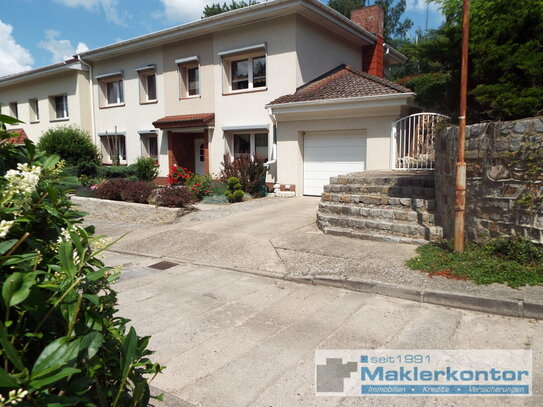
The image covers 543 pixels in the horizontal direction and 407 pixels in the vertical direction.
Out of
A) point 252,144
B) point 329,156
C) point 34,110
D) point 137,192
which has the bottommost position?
point 137,192

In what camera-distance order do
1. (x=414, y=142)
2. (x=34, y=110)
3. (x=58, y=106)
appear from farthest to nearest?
(x=34, y=110) → (x=58, y=106) → (x=414, y=142)

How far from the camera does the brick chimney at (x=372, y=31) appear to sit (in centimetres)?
1651

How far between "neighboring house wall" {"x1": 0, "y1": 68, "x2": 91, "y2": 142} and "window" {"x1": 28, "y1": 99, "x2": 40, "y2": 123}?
0.02m

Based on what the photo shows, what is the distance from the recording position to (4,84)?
928 inches

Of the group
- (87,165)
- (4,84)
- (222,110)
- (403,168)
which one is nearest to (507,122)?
(403,168)

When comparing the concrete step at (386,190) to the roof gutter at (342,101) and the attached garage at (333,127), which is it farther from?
the roof gutter at (342,101)

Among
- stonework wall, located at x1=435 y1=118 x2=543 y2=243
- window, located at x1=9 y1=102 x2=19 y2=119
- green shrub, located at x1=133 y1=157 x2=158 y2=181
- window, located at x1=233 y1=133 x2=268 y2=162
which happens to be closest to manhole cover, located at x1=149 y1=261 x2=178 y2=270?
stonework wall, located at x1=435 y1=118 x2=543 y2=243

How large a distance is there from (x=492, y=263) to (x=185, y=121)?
42.0 ft

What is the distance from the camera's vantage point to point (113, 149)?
19.6 meters

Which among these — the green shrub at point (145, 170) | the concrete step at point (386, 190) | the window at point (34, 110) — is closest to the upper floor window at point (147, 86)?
the green shrub at point (145, 170)

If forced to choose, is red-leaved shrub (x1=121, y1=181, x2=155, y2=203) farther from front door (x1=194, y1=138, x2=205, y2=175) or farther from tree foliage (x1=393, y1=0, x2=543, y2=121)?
tree foliage (x1=393, y1=0, x2=543, y2=121)

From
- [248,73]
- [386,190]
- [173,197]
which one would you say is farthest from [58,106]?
[386,190]

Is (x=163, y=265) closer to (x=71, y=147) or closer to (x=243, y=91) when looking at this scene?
(x=243, y=91)

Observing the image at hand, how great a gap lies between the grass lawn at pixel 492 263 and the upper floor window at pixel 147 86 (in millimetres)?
15247
